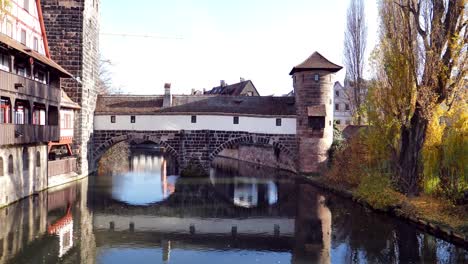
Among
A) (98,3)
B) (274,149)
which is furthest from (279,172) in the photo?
(98,3)

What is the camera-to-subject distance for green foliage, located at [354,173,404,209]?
61.4 ft

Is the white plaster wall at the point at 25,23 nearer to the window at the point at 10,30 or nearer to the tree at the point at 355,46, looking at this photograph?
the window at the point at 10,30

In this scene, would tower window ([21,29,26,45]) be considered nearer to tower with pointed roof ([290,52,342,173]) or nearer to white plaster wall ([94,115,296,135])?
white plaster wall ([94,115,296,135])

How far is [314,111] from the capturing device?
3042 centimetres

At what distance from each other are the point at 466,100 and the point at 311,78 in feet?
45.5

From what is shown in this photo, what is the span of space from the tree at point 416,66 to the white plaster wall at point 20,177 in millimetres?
15494

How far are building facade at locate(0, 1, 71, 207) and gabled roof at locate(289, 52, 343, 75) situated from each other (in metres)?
14.9

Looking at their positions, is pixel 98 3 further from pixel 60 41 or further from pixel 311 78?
pixel 311 78

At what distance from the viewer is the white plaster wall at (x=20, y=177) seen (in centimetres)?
1784

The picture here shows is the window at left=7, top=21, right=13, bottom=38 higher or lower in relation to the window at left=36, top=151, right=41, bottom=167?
higher

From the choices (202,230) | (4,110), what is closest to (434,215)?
(202,230)

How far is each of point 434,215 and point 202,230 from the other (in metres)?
8.16

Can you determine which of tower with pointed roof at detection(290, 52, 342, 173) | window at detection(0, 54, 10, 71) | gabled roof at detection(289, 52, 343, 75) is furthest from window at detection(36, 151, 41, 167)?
gabled roof at detection(289, 52, 343, 75)

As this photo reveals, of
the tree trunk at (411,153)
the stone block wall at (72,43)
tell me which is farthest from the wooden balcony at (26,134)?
the tree trunk at (411,153)
